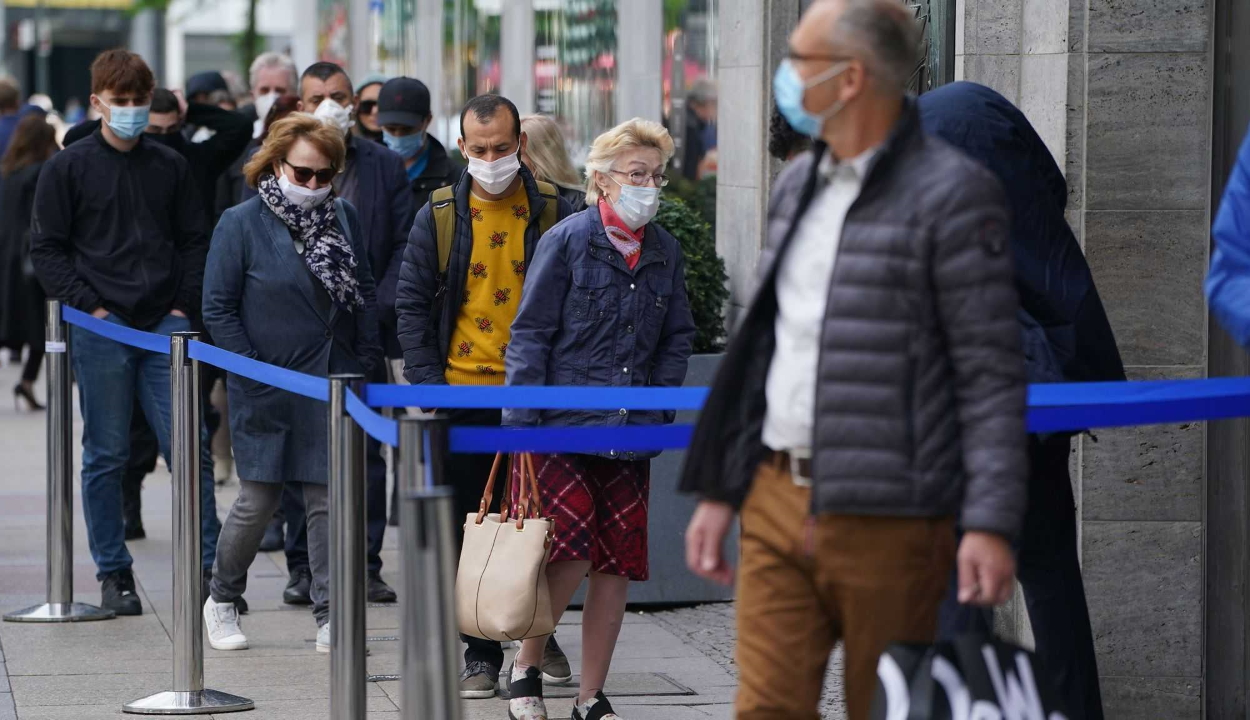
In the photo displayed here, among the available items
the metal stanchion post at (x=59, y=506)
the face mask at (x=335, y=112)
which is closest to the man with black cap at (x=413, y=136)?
the face mask at (x=335, y=112)

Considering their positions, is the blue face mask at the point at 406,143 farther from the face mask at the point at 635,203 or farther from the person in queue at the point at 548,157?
the face mask at the point at 635,203

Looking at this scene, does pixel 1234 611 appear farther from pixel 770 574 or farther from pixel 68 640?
pixel 68 640

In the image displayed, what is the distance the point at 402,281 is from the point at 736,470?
279cm

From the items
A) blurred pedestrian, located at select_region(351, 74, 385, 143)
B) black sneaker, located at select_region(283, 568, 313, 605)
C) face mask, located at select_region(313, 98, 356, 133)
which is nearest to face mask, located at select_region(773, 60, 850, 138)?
black sneaker, located at select_region(283, 568, 313, 605)

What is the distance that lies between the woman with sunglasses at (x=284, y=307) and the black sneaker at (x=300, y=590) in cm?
98

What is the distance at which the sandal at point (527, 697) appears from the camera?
5.59 metres

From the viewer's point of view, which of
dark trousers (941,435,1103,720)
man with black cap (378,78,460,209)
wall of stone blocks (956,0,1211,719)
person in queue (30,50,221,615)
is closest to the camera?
dark trousers (941,435,1103,720)

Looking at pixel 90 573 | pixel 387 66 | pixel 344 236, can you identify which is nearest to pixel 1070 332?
pixel 344 236

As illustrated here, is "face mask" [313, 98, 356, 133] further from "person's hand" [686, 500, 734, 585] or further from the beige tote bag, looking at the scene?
"person's hand" [686, 500, 734, 585]

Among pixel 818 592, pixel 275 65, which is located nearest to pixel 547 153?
pixel 818 592

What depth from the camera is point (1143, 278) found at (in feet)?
17.9

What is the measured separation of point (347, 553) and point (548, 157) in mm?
2505

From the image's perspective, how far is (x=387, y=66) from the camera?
21844mm

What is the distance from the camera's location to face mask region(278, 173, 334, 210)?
6.51 metres
